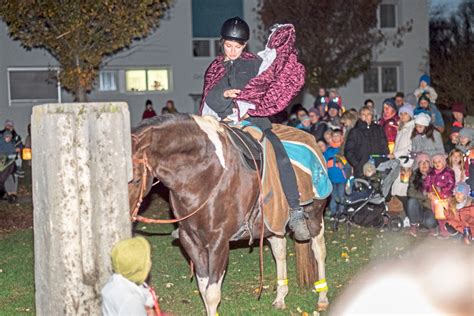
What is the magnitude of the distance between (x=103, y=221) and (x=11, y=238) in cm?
1095

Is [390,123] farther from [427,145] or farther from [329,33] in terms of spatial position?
[329,33]

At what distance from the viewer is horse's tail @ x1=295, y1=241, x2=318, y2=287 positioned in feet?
31.3

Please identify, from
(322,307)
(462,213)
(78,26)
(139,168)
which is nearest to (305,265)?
(322,307)

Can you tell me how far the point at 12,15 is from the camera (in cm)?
2588

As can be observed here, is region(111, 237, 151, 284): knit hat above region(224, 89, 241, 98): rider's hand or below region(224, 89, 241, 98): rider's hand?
below

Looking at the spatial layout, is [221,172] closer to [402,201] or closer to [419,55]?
[402,201]

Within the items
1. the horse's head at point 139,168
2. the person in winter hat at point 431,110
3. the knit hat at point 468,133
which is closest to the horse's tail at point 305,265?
the horse's head at point 139,168

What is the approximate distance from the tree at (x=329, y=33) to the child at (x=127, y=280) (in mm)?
27725

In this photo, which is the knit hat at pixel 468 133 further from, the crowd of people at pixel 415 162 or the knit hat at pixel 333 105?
the knit hat at pixel 333 105

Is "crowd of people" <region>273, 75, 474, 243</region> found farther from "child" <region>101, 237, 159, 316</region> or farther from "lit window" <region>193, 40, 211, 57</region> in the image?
"lit window" <region>193, 40, 211, 57</region>

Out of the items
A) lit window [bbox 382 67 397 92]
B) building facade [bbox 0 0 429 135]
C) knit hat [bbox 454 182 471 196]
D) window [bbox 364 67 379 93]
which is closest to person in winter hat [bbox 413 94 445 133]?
knit hat [bbox 454 182 471 196]

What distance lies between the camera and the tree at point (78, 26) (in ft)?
84.9

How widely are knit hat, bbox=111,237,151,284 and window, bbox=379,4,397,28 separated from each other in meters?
34.5

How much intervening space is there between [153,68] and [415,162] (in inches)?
865
